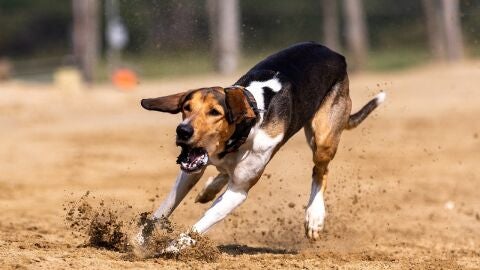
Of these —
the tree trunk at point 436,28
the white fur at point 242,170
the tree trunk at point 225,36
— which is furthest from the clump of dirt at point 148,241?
the tree trunk at point 436,28

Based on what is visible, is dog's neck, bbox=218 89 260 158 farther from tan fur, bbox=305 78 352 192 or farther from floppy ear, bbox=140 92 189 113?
tan fur, bbox=305 78 352 192

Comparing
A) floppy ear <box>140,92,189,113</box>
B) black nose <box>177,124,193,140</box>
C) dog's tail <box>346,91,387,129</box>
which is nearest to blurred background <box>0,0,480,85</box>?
dog's tail <box>346,91,387,129</box>

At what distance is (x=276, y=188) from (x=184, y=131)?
5.20 metres

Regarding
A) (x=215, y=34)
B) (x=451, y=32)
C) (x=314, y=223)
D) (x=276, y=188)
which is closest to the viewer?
(x=314, y=223)

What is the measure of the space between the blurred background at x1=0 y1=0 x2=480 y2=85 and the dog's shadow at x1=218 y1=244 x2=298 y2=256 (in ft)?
50.7

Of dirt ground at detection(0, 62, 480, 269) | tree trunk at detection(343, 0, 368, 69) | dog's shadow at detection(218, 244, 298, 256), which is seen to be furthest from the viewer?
tree trunk at detection(343, 0, 368, 69)

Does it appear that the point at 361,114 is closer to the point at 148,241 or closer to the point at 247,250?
the point at 247,250

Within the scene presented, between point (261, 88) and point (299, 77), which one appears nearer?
point (261, 88)

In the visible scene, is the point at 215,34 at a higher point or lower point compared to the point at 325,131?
lower

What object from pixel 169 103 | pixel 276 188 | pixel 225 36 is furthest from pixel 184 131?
pixel 225 36

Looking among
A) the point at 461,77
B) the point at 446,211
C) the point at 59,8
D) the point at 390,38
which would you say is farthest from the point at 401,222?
the point at 59,8

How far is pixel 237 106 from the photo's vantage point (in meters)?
6.97

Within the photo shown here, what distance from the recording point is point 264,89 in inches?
301

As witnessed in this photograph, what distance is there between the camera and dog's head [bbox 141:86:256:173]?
673cm
